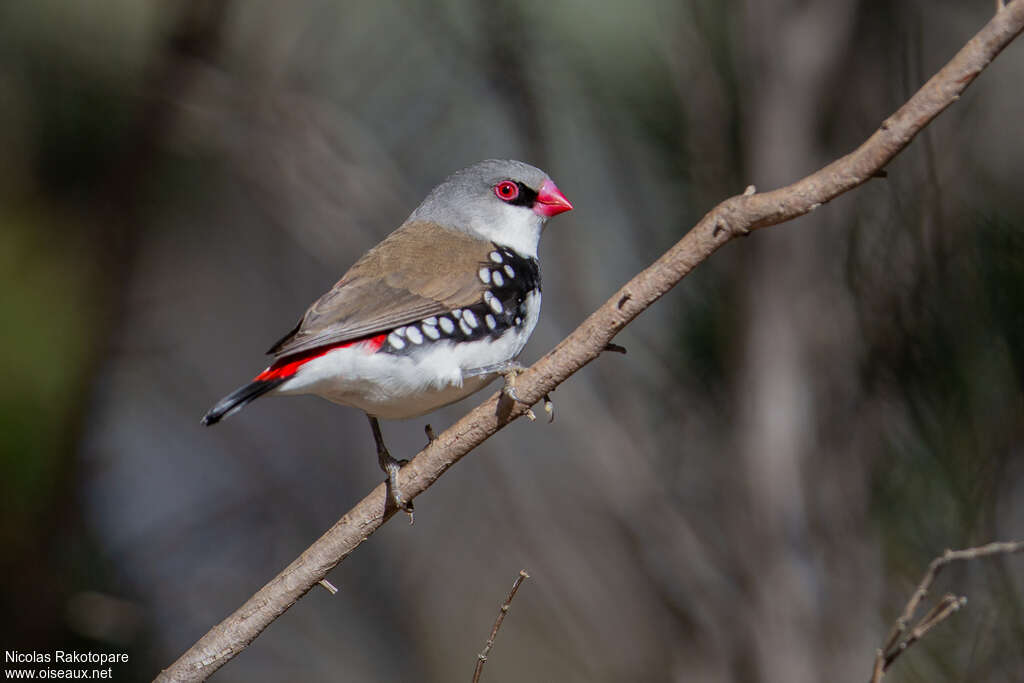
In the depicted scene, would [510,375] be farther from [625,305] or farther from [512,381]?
[625,305]

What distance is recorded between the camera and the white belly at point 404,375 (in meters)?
2.21

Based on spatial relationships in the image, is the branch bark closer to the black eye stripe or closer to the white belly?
the white belly

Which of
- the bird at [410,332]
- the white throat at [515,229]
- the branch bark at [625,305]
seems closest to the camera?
the branch bark at [625,305]

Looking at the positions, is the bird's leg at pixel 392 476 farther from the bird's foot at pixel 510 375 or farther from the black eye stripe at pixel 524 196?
the black eye stripe at pixel 524 196

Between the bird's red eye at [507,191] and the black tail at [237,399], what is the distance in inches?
42.3

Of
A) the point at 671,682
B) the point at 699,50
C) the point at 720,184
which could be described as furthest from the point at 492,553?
the point at 699,50

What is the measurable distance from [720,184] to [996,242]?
119cm

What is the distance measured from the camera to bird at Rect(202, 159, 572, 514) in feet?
7.16

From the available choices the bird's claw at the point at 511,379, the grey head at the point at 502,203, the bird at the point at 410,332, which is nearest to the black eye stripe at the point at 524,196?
the grey head at the point at 502,203

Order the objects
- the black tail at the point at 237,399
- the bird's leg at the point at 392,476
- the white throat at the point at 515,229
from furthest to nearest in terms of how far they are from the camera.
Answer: the white throat at the point at 515,229
the bird's leg at the point at 392,476
the black tail at the point at 237,399

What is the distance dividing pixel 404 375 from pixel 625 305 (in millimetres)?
712

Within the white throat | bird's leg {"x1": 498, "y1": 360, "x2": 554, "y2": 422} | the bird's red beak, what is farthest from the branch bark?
the bird's red beak

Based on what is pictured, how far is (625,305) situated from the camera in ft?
5.77

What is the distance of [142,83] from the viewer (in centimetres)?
384
